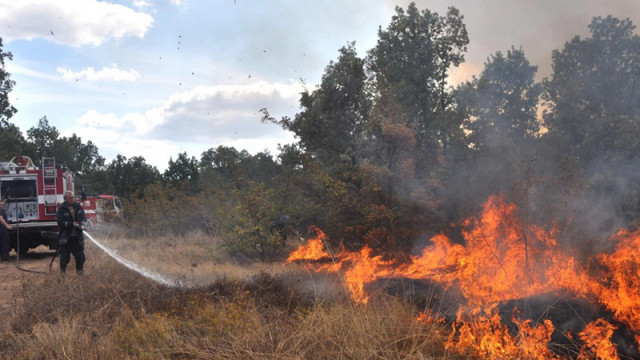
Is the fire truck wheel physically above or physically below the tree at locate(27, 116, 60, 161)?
below

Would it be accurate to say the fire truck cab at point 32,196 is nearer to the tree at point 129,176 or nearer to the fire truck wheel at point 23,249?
the fire truck wheel at point 23,249

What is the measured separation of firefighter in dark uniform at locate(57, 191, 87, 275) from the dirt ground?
43cm

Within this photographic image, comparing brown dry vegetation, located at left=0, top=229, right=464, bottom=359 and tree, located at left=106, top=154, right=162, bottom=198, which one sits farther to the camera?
tree, located at left=106, top=154, right=162, bottom=198

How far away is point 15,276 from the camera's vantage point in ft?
34.6

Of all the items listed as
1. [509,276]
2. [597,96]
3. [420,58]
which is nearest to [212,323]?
[509,276]

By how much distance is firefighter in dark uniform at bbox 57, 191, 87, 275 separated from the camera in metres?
9.42

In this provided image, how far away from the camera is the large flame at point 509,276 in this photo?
15.0 feet

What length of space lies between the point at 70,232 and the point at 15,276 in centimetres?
245

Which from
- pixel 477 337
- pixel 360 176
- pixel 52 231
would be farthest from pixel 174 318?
pixel 52 231

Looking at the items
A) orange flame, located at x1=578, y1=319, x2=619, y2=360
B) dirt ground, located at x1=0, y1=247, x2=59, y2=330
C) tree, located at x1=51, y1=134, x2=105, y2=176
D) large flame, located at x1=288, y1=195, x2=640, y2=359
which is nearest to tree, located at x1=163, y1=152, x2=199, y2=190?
dirt ground, located at x1=0, y1=247, x2=59, y2=330

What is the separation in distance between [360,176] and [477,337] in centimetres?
537

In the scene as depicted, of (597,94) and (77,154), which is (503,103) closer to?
(597,94)

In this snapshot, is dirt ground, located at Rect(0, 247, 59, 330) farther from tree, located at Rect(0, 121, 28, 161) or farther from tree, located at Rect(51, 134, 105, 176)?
tree, located at Rect(51, 134, 105, 176)

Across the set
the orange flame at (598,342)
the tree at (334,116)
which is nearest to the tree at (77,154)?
the tree at (334,116)
